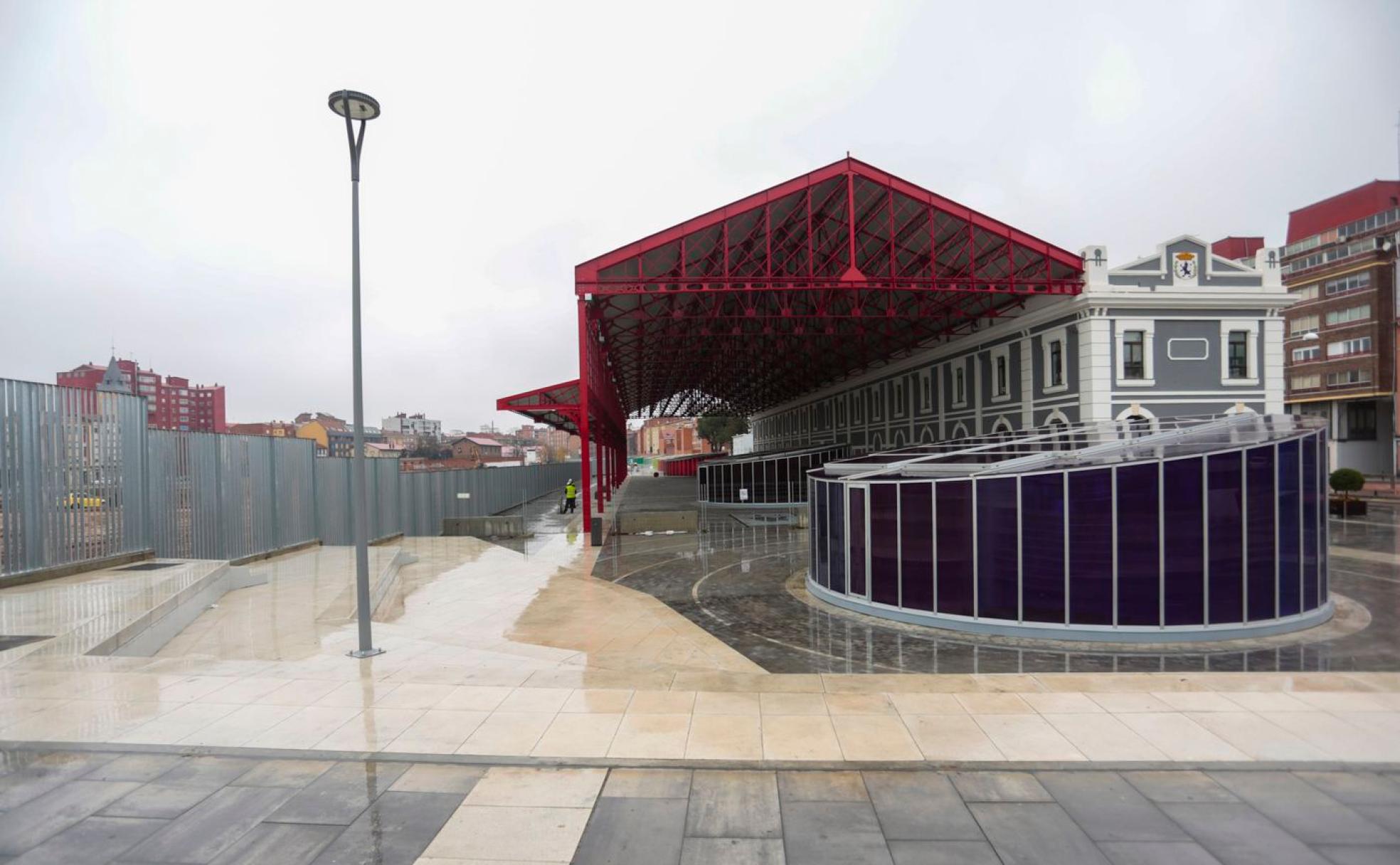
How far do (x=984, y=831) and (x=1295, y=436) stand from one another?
33.9 ft

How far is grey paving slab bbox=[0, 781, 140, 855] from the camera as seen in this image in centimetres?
498

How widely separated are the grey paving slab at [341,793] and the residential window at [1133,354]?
99.3ft

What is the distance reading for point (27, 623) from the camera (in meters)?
10.4

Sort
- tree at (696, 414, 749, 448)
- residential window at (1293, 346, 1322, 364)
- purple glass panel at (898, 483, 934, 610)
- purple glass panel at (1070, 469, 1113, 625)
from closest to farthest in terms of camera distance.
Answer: purple glass panel at (1070, 469, 1113, 625) < purple glass panel at (898, 483, 934, 610) < residential window at (1293, 346, 1322, 364) < tree at (696, 414, 749, 448)

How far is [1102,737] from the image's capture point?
6551mm

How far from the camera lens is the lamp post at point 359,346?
9328 millimetres

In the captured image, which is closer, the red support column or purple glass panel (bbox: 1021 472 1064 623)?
purple glass panel (bbox: 1021 472 1064 623)

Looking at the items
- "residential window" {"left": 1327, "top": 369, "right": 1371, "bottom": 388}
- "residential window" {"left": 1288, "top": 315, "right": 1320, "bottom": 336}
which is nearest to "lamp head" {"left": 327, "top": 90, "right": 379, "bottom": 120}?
"residential window" {"left": 1327, "top": 369, "right": 1371, "bottom": 388}

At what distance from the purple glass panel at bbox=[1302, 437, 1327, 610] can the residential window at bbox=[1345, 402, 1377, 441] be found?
58.7m

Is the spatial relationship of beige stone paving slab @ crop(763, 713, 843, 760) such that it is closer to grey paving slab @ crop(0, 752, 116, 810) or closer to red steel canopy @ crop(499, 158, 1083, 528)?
grey paving slab @ crop(0, 752, 116, 810)

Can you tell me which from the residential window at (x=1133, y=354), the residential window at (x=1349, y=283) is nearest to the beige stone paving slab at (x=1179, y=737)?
the residential window at (x=1133, y=354)

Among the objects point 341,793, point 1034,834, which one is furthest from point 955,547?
point 341,793

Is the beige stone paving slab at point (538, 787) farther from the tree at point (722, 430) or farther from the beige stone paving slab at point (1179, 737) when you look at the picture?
the tree at point (722, 430)

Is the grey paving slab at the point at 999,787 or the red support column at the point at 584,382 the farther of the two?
the red support column at the point at 584,382
